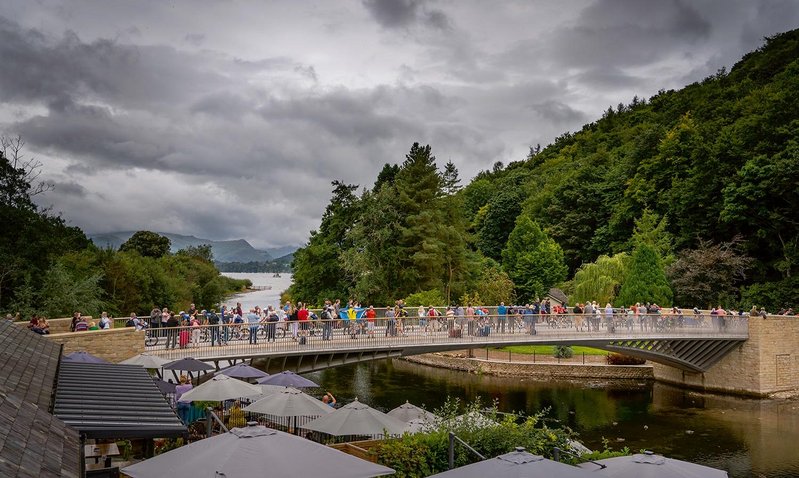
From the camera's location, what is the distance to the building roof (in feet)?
30.7

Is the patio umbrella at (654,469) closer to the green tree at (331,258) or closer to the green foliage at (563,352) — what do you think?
the green foliage at (563,352)

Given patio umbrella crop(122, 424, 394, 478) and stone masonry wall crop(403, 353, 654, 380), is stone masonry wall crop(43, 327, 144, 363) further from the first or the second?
stone masonry wall crop(403, 353, 654, 380)

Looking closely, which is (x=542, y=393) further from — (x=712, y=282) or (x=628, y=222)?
(x=628, y=222)

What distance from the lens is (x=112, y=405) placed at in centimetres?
1084

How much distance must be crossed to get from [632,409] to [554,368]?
29.3 ft

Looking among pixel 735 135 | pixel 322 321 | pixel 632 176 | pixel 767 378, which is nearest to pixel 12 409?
pixel 322 321

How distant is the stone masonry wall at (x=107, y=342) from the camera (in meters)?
20.9

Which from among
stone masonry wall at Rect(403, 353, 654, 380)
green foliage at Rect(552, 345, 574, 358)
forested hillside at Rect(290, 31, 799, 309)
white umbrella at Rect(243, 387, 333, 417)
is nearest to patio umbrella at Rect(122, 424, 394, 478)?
white umbrella at Rect(243, 387, 333, 417)

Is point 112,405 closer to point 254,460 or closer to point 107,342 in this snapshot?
point 254,460

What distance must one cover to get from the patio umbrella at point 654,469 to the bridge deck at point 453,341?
17225 mm

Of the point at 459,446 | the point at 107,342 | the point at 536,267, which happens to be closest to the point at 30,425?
the point at 459,446

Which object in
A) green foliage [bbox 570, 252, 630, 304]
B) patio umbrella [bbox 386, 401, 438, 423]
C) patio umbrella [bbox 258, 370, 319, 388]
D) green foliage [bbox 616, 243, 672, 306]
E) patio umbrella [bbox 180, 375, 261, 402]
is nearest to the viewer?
patio umbrella [bbox 180, 375, 261, 402]

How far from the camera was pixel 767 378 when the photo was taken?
38.5 meters

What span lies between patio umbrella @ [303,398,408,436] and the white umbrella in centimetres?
123
